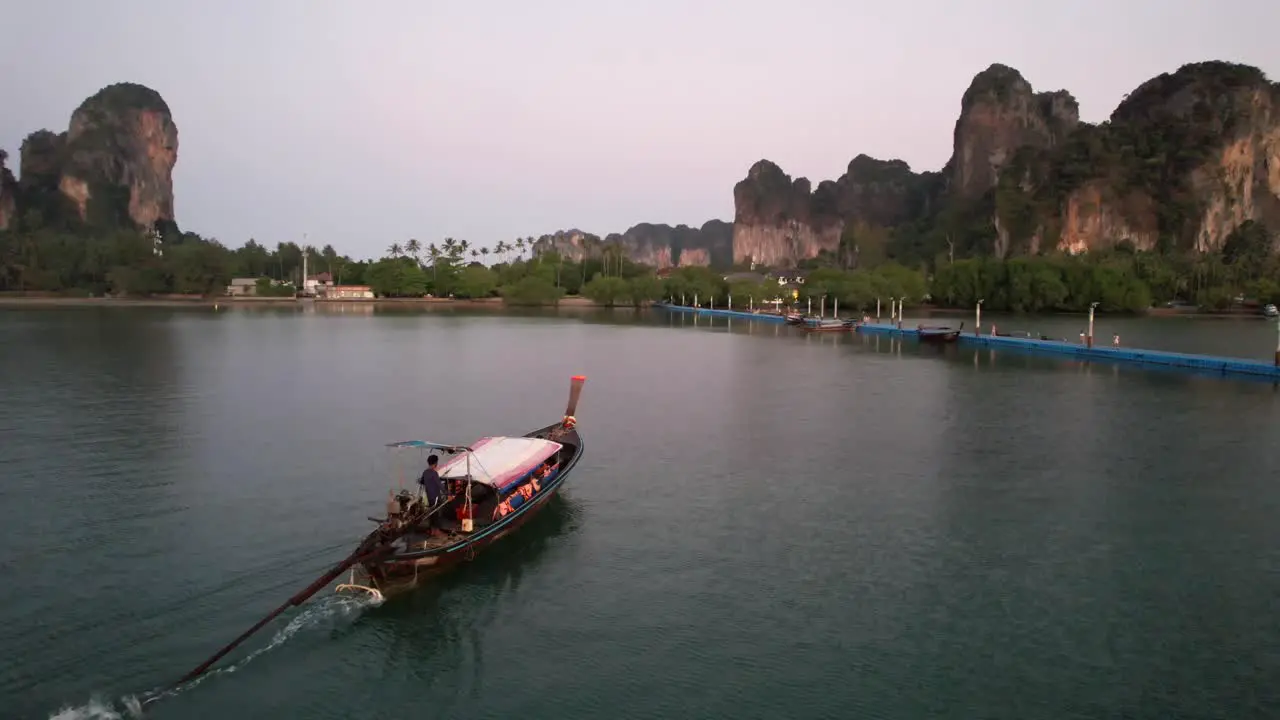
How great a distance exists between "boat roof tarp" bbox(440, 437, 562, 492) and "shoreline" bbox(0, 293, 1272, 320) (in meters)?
113

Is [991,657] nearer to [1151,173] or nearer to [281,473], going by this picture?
[281,473]

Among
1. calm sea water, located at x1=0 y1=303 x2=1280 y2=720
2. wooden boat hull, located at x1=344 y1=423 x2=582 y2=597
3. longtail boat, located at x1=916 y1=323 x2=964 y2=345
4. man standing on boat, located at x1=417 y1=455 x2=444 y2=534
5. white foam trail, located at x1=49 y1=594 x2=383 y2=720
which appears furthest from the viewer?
longtail boat, located at x1=916 y1=323 x2=964 y2=345

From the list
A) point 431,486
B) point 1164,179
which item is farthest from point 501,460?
point 1164,179

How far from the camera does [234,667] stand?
1284 cm

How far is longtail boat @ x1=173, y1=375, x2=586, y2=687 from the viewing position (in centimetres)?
1494

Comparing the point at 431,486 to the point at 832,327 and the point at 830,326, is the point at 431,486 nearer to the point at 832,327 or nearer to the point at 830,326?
the point at 830,326

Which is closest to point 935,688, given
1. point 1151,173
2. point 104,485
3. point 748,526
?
point 748,526

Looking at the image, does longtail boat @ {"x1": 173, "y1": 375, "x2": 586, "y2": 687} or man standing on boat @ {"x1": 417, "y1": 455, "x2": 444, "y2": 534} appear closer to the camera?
longtail boat @ {"x1": 173, "y1": 375, "x2": 586, "y2": 687}

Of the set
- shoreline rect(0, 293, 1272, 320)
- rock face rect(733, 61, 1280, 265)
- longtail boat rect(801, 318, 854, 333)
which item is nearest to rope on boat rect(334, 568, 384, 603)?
longtail boat rect(801, 318, 854, 333)

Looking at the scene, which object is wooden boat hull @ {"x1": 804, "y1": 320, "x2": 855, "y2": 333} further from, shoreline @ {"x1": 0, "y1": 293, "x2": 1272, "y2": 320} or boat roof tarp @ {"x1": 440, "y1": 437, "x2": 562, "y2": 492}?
boat roof tarp @ {"x1": 440, "y1": 437, "x2": 562, "y2": 492}

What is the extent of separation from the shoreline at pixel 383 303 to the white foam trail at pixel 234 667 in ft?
394

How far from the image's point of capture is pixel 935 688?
41.5 ft

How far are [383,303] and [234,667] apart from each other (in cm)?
13828

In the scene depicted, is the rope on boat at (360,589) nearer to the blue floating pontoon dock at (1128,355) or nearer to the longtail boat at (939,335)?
the blue floating pontoon dock at (1128,355)
